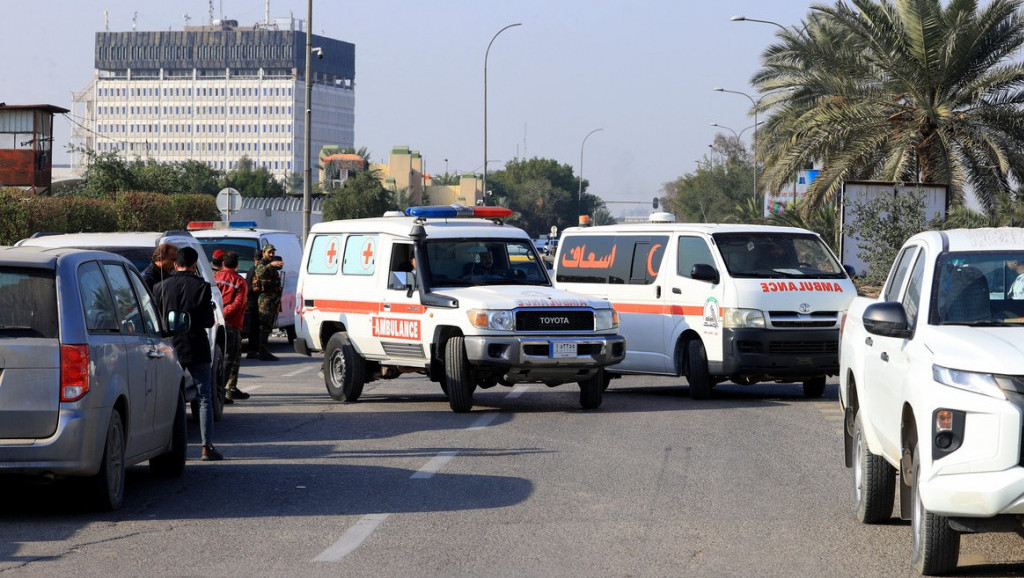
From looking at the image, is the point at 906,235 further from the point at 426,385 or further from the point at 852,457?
the point at 852,457

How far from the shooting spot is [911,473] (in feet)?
23.7

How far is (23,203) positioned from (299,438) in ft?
71.2

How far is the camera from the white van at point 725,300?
16547mm

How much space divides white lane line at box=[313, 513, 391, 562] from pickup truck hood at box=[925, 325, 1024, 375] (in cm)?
318

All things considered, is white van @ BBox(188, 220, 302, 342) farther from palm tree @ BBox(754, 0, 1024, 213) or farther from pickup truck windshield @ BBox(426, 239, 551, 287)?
palm tree @ BBox(754, 0, 1024, 213)

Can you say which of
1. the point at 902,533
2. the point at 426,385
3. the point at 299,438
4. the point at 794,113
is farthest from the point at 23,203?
the point at 902,533

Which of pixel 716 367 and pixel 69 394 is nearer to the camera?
pixel 69 394

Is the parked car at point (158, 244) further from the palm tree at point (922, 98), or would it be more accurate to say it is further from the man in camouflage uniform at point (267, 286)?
the palm tree at point (922, 98)

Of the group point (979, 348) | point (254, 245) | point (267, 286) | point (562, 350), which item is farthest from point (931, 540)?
point (254, 245)

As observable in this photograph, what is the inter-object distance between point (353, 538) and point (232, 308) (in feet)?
26.5

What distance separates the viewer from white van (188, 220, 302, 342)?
25.3 metres

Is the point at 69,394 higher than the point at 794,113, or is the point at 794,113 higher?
the point at 794,113

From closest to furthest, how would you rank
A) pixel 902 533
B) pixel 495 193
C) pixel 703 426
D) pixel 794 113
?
pixel 902 533, pixel 703 426, pixel 794 113, pixel 495 193

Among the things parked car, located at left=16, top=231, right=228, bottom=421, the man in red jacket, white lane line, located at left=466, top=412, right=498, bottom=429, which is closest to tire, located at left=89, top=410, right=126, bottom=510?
parked car, located at left=16, top=231, right=228, bottom=421
